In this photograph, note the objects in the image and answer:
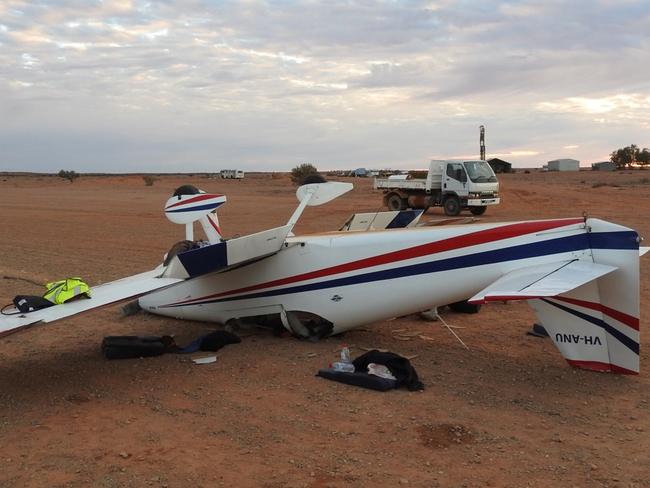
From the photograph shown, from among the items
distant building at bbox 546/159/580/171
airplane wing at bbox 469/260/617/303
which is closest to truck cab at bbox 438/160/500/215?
airplane wing at bbox 469/260/617/303

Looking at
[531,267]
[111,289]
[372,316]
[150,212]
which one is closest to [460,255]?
[531,267]

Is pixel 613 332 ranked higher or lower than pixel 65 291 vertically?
lower

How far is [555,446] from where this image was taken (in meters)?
4.85

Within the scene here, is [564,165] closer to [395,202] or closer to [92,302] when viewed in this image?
[395,202]

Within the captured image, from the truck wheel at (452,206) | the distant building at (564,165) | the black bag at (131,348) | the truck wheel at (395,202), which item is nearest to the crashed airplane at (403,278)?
the black bag at (131,348)

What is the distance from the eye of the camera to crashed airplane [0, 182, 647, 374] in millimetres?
5996

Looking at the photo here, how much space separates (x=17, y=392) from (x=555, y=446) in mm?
4998

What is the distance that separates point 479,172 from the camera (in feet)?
91.2

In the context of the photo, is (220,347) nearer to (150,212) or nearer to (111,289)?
(111,289)

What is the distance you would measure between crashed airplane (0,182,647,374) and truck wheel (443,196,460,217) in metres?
19.9

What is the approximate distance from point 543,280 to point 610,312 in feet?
3.06

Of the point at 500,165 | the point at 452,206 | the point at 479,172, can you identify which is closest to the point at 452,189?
the point at 452,206

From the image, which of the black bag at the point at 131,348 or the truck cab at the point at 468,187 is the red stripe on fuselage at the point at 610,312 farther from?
the truck cab at the point at 468,187

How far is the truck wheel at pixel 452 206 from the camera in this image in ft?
90.4
